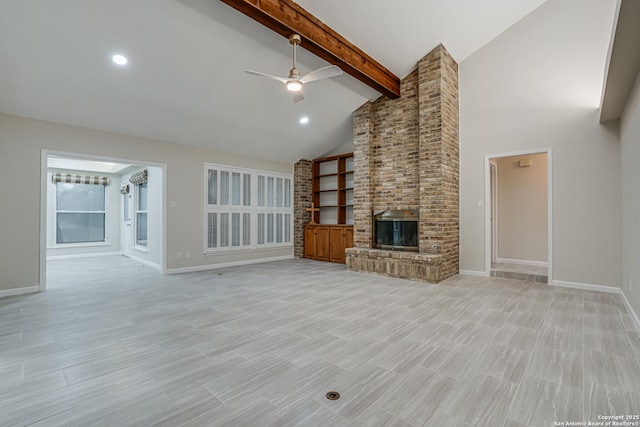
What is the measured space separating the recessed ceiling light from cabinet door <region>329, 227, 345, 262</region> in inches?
206

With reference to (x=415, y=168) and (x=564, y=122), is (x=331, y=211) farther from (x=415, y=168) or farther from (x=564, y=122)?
(x=564, y=122)

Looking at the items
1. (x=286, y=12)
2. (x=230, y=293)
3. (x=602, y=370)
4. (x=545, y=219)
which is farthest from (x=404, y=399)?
(x=545, y=219)

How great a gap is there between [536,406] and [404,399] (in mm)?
769

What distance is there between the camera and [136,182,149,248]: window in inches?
300

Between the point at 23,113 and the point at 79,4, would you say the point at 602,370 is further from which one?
the point at 23,113

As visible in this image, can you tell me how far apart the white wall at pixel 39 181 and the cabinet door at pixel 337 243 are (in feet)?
9.03

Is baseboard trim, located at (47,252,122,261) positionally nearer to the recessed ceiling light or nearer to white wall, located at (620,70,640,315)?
the recessed ceiling light

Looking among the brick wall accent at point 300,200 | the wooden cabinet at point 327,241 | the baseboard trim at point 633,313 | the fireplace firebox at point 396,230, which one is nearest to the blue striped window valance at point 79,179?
the brick wall accent at point 300,200

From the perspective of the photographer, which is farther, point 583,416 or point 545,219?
point 545,219

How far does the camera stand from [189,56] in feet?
13.9

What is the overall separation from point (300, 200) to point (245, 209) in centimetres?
164

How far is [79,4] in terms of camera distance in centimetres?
322

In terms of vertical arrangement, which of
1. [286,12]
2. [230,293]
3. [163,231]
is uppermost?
[286,12]

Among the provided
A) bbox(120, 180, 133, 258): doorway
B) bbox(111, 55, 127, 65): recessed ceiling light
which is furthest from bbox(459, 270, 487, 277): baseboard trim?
bbox(120, 180, 133, 258): doorway
